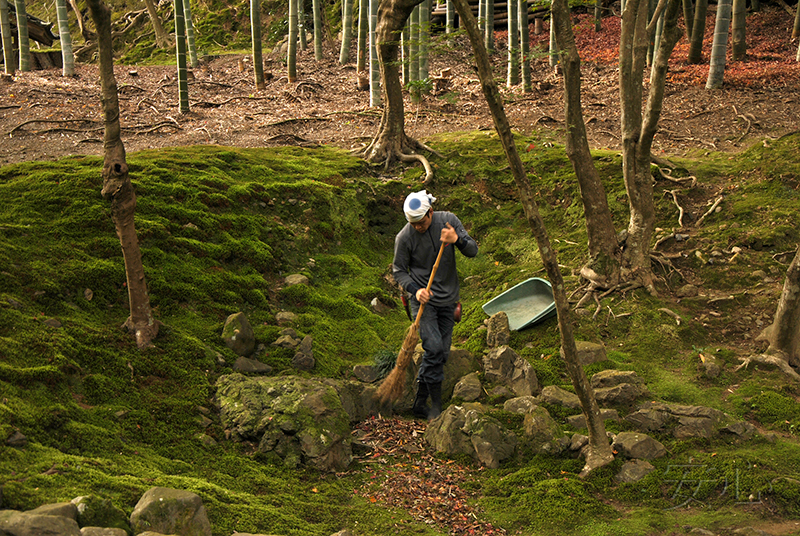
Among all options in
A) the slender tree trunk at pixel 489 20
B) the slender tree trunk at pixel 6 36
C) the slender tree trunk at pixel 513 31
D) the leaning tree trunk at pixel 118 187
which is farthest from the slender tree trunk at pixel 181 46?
the leaning tree trunk at pixel 118 187

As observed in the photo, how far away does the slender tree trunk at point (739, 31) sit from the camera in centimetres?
1391

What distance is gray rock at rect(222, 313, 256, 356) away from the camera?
208 inches

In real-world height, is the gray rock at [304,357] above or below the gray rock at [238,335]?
below

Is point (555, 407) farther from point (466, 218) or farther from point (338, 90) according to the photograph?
point (338, 90)

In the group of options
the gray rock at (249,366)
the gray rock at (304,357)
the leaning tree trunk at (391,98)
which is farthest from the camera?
the leaning tree trunk at (391,98)

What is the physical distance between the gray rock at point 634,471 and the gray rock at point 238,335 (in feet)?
10.4

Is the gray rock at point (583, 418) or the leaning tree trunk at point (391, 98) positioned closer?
the gray rock at point (583, 418)

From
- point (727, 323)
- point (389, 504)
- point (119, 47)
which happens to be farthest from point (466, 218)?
point (119, 47)

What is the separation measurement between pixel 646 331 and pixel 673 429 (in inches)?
67.6

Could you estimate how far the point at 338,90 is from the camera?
15.1 meters

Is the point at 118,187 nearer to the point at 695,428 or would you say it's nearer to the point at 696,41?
the point at 695,428

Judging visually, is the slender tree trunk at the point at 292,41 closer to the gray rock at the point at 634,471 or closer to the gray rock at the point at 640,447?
the gray rock at the point at 640,447

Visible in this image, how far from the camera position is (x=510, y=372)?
18.3 feet

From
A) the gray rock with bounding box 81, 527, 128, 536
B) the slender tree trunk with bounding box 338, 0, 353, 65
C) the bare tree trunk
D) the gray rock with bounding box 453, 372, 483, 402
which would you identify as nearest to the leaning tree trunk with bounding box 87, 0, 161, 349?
the gray rock with bounding box 81, 527, 128, 536
